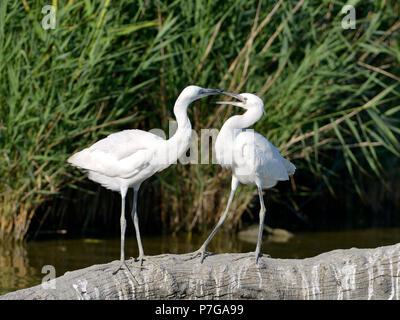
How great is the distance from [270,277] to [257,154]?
97 centimetres

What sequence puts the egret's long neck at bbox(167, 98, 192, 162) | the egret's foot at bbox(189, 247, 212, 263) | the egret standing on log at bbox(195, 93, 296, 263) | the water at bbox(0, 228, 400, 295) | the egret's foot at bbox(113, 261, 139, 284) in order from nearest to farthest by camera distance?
the egret's foot at bbox(113, 261, 139, 284) < the egret's long neck at bbox(167, 98, 192, 162) < the egret's foot at bbox(189, 247, 212, 263) < the egret standing on log at bbox(195, 93, 296, 263) < the water at bbox(0, 228, 400, 295)

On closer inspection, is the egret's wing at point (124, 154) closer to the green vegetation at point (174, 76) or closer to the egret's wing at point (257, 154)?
the egret's wing at point (257, 154)

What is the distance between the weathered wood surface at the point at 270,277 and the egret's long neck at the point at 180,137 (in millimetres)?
797

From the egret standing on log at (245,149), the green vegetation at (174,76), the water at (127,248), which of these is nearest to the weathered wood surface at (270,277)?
the egret standing on log at (245,149)

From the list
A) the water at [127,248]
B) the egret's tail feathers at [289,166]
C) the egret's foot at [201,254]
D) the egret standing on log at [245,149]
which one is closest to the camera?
the egret's foot at [201,254]

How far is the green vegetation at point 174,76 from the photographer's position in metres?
7.70

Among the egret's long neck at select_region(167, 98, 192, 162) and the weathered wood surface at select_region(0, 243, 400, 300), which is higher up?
the egret's long neck at select_region(167, 98, 192, 162)

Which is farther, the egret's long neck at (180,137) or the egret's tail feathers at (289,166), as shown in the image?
the egret's tail feathers at (289,166)

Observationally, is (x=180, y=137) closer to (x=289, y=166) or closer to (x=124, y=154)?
(x=124, y=154)

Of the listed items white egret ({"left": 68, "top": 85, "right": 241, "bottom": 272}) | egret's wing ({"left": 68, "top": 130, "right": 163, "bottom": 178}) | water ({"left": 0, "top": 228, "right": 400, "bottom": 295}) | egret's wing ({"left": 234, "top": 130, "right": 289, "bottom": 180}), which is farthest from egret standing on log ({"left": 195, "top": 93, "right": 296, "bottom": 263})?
water ({"left": 0, "top": 228, "right": 400, "bottom": 295})

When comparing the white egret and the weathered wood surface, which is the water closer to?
the white egret

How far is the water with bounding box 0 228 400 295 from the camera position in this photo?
7.66 metres

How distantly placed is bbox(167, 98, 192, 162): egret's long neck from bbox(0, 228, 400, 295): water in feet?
8.13
